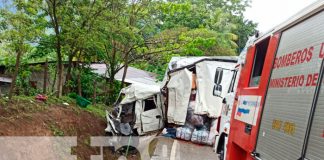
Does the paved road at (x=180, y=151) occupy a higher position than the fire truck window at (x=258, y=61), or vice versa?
the fire truck window at (x=258, y=61)

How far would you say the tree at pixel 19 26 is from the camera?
8.95 meters

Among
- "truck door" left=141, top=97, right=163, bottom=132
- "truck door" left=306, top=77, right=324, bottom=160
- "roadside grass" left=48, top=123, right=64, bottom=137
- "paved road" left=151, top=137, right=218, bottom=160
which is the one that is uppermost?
"truck door" left=306, top=77, right=324, bottom=160

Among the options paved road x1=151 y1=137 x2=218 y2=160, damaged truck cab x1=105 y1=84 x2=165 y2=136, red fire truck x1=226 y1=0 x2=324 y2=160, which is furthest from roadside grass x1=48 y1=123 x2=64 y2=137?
red fire truck x1=226 y1=0 x2=324 y2=160

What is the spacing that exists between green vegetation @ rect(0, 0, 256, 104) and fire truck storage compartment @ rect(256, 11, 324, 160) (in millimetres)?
4980

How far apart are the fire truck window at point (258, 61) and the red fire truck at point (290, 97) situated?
25 mm

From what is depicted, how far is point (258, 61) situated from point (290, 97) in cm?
201

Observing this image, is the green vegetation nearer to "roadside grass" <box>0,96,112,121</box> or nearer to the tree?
the tree

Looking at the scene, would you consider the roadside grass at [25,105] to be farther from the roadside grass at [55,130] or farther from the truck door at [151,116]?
the truck door at [151,116]

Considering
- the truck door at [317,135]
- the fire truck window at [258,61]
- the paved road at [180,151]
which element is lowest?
the paved road at [180,151]

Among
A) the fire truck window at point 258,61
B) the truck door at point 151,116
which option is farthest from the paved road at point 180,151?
the fire truck window at point 258,61

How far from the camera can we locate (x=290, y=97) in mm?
3516

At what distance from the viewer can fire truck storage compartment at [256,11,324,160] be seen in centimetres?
304

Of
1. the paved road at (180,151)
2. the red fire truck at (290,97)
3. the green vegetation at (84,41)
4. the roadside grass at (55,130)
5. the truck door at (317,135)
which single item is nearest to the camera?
the truck door at (317,135)

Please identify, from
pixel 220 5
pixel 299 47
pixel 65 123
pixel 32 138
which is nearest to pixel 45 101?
pixel 65 123
